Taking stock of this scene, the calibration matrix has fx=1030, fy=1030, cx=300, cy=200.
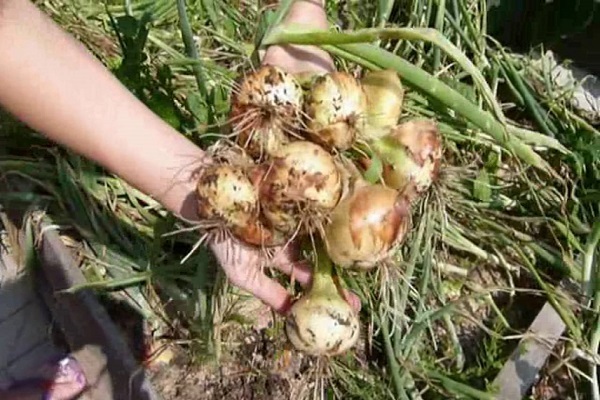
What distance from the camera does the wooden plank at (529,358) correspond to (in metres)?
1.54

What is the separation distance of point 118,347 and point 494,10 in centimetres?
88

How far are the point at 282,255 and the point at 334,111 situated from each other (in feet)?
0.63

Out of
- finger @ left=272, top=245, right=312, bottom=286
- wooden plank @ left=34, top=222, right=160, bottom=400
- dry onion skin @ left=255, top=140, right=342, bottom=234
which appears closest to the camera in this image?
dry onion skin @ left=255, top=140, right=342, bottom=234

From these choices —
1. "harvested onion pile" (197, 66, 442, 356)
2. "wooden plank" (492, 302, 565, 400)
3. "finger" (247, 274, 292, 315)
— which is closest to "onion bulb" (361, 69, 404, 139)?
"harvested onion pile" (197, 66, 442, 356)

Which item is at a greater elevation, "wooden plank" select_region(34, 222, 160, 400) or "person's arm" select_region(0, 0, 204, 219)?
"person's arm" select_region(0, 0, 204, 219)

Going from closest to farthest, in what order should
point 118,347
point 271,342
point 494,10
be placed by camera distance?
point 118,347
point 271,342
point 494,10

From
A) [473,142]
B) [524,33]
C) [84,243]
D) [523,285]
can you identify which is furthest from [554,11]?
[84,243]

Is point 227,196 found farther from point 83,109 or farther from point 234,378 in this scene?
point 234,378

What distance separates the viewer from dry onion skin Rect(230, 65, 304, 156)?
1024mm

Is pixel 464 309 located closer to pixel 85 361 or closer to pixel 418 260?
pixel 418 260

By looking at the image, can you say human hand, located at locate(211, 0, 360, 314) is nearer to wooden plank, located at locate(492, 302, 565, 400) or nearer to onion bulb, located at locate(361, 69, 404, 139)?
onion bulb, located at locate(361, 69, 404, 139)

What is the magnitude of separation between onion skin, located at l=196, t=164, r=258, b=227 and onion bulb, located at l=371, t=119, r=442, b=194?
0.49 feet

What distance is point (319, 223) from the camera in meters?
1.02

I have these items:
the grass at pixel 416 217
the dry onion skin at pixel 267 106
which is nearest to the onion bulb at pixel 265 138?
the dry onion skin at pixel 267 106
